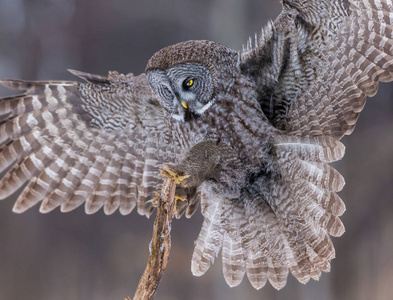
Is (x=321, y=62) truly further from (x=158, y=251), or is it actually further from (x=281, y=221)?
(x=158, y=251)

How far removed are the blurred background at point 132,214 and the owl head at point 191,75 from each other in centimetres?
79

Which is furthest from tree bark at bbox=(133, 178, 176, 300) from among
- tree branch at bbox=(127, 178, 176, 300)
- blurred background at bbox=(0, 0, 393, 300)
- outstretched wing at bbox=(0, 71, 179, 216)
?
blurred background at bbox=(0, 0, 393, 300)

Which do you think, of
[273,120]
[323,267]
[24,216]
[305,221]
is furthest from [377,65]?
[24,216]

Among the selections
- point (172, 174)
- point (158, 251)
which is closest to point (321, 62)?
point (172, 174)

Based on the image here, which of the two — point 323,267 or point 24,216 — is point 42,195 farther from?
point 323,267

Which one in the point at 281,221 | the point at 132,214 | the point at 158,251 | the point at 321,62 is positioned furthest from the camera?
the point at 132,214

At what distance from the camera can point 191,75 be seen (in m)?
1.68

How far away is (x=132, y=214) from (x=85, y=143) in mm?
667

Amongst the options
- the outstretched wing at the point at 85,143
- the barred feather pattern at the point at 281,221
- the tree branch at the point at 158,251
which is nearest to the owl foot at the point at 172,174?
the tree branch at the point at 158,251

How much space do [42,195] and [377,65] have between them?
1609mm

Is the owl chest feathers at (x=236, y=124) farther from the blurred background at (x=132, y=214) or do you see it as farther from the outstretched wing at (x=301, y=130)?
the blurred background at (x=132, y=214)

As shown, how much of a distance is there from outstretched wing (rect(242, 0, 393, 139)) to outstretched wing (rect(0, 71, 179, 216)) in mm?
556

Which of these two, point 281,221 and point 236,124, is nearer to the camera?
point 236,124

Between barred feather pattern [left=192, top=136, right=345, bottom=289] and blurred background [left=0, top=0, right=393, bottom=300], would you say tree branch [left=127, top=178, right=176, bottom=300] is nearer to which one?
barred feather pattern [left=192, top=136, right=345, bottom=289]
